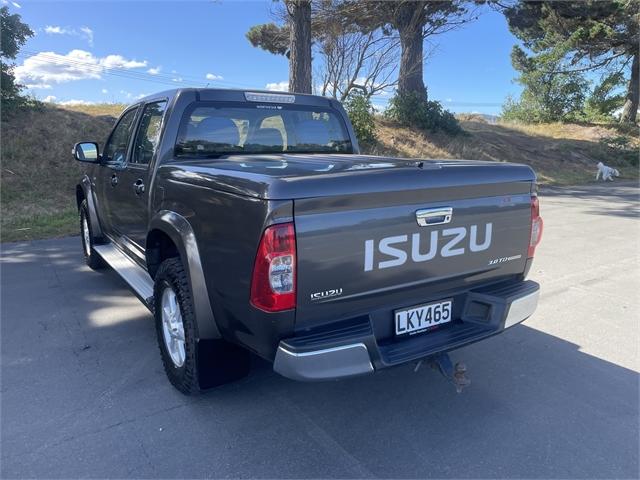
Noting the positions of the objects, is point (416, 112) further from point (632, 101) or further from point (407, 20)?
point (632, 101)

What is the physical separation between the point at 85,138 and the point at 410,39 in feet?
38.4

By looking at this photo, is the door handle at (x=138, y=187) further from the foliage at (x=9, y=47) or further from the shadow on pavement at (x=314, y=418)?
the foliage at (x=9, y=47)

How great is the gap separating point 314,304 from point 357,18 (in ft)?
53.6

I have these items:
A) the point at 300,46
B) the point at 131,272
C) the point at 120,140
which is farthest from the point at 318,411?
the point at 300,46

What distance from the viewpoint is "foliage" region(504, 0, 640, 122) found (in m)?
21.9

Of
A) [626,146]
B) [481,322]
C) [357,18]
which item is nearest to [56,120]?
[357,18]

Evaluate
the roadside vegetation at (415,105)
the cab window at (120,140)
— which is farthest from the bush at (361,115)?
the cab window at (120,140)

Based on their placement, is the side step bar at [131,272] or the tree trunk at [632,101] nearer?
the side step bar at [131,272]

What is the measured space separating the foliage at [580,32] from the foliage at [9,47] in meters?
18.3

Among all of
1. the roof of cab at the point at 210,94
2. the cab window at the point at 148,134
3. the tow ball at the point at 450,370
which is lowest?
the tow ball at the point at 450,370

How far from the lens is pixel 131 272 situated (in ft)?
13.8

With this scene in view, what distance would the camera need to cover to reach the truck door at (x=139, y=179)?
3766 mm

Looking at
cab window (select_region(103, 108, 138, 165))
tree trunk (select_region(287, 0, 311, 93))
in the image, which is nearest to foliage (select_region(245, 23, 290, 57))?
tree trunk (select_region(287, 0, 311, 93))

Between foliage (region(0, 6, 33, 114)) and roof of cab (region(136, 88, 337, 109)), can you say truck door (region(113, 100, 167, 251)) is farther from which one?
foliage (region(0, 6, 33, 114))
